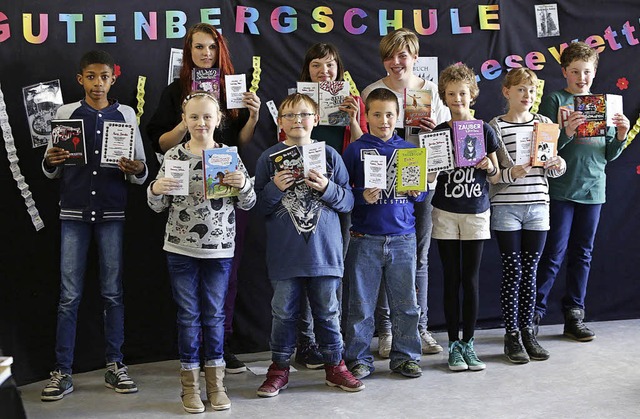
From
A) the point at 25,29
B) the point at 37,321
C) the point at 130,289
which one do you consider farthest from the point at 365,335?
the point at 25,29

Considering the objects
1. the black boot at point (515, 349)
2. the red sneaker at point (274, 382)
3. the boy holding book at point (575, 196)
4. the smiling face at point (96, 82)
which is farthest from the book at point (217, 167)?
the boy holding book at point (575, 196)

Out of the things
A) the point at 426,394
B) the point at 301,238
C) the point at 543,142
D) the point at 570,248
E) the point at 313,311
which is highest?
the point at 543,142

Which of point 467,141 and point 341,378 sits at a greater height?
point 467,141

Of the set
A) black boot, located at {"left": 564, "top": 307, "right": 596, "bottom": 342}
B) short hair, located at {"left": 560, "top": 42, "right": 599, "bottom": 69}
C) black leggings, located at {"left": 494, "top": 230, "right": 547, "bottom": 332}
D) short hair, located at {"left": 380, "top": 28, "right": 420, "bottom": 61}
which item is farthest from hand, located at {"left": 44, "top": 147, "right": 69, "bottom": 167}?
black boot, located at {"left": 564, "top": 307, "right": 596, "bottom": 342}

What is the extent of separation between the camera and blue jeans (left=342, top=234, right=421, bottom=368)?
13.3 feet

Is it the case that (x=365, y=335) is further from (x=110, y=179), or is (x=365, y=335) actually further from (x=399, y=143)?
(x=110, y=179)

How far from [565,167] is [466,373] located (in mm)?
1232

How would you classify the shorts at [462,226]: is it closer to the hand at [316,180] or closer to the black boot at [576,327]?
the hand at [316,180]

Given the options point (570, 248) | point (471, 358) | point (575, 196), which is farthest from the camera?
point (570, 248)

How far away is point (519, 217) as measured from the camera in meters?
4.33

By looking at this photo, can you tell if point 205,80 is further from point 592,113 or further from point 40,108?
point 592,113

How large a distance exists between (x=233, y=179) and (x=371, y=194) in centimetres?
69

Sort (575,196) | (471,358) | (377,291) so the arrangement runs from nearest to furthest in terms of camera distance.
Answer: (377,291)
(471,358)
(575,196)

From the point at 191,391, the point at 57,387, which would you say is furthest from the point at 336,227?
the point at 57,387
